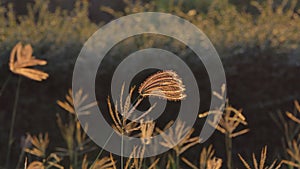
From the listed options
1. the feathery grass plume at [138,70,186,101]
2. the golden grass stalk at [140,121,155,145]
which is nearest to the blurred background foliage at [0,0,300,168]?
the golden grass stalk at [140,121,155,145]

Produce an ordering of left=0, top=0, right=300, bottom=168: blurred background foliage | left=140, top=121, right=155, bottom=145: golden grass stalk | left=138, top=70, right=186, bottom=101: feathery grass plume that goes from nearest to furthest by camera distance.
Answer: left=138, top=70, right=186, bottom=101: feathery grass plume
left=140, top=121, right=155, bottom=145: golden grass stalk
left=0, top=0, right=300, bottom=168: blurred background foliage

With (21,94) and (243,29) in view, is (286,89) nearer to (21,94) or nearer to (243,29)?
(243,29)

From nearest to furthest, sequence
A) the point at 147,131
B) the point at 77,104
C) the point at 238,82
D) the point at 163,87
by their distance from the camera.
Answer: the point at 163,87, the point at 147,131, the point at 77,104, the point at 238,82

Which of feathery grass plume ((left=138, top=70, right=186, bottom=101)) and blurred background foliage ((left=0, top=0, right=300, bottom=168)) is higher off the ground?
blurred background foliage ((left=0, top=0, right=300, bottom=168))

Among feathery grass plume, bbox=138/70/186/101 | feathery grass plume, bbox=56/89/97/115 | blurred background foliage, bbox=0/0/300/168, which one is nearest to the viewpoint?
feathery grass plume, bbox=138/70/186/101

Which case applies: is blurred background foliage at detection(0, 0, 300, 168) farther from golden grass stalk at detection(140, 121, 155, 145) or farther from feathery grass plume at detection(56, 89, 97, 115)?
golden grass stalk at detection(140, 121, 155, 145)

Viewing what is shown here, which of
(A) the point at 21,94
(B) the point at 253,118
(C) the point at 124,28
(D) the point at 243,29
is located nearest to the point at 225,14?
(D) the point at 243,29

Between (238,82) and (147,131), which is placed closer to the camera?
(147,131)

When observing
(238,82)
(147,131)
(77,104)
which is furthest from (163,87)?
(238,82)

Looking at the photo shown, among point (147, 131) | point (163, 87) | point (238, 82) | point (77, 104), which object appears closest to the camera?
point (163, 87)

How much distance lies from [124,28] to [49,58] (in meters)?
0.87

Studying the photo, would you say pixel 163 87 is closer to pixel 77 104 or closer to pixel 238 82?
pixel 77 104

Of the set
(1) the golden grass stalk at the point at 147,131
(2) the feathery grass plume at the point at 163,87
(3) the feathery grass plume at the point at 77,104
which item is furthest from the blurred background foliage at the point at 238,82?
(2) the feathery grass plume at the point at 163,87

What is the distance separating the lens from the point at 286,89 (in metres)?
5.42
